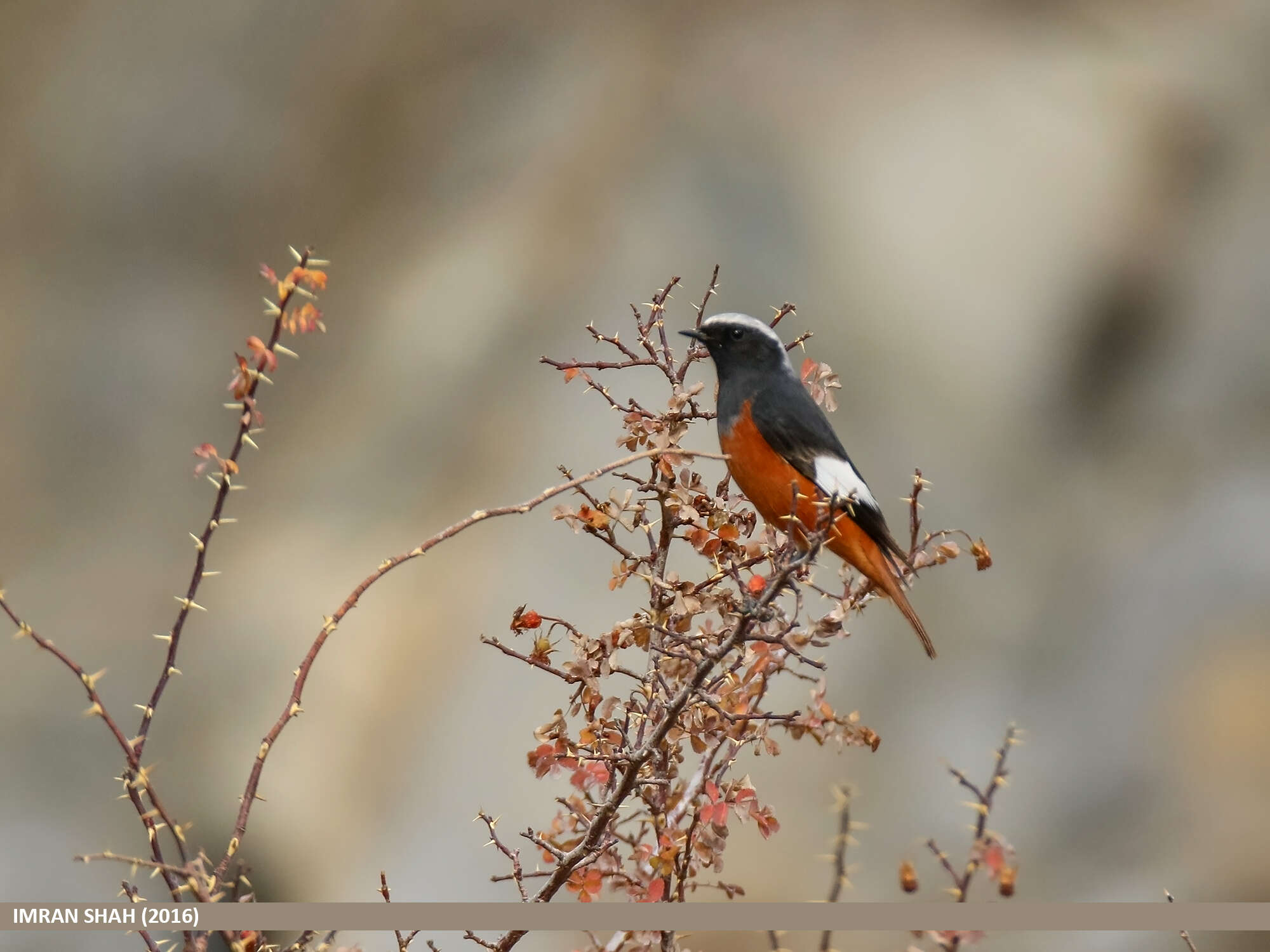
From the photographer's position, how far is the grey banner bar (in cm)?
110

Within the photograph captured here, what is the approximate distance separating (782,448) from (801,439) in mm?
53

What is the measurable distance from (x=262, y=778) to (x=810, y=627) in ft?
13.0

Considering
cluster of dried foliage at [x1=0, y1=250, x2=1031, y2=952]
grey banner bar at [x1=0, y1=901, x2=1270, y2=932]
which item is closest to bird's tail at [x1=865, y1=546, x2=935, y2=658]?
cluster of dried foliage at [x1=0, y1=250, x2=1031, y2=952]

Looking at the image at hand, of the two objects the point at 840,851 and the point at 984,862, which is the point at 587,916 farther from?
the point at 984,862

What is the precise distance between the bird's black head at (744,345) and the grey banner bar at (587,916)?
61.1 inches

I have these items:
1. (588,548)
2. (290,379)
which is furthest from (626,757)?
(290,379)

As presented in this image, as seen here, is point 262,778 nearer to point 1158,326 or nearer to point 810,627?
point 810,627

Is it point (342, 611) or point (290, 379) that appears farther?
point (290, 379)

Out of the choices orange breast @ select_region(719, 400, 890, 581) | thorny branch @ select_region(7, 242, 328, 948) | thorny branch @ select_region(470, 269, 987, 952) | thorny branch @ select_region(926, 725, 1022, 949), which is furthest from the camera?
orange breast @ select_region(719, 400, 890, 581)

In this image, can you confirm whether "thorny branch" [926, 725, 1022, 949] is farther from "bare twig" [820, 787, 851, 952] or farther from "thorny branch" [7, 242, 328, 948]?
"thorny branch" [7, 242, 328, 948]

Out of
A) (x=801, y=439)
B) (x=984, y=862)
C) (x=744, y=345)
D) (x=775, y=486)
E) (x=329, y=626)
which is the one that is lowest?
(x=984, y=862)

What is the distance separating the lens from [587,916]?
1.25 m

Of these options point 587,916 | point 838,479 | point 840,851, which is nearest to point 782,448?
point 838,479

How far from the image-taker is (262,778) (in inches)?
185
